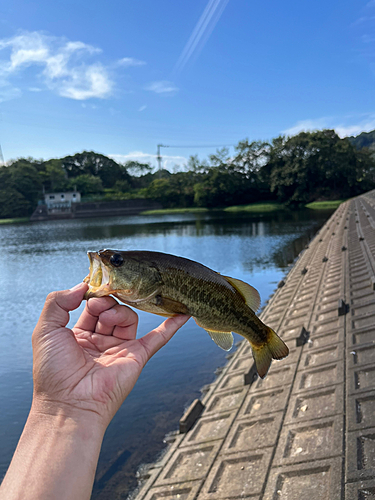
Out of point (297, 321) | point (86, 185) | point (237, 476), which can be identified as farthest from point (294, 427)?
point (86, 185)

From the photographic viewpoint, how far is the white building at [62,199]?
90.4 m

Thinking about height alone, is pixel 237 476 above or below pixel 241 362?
above

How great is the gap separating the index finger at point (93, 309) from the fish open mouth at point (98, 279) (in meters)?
0.16

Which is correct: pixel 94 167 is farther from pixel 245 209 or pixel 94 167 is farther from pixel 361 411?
pixel 361 411

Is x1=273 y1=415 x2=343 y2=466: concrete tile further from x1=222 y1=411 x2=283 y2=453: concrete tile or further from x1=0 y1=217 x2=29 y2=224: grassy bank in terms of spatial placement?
x1=0 y1=217 x2=29 y2=224: grassy bank

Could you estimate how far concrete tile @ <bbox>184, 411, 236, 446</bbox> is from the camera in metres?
6.05

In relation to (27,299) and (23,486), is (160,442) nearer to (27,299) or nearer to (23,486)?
(23,486)

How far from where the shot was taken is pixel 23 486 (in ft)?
5.58

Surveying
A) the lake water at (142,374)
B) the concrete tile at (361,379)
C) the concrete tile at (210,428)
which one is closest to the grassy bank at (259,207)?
the lake water at (142,374)

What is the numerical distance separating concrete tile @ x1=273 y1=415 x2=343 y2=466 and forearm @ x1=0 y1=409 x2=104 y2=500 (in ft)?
11.3

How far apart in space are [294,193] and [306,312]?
72514 millimetres

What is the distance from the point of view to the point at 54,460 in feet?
6.00

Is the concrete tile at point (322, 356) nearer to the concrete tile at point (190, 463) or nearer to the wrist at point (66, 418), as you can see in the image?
the concrete tile at point (190, 463)

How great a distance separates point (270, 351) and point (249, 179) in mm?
88753
